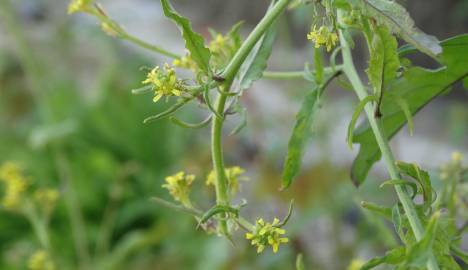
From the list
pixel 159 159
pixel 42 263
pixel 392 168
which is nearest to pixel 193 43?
pixel 392 168

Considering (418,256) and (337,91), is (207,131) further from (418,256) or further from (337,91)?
(418,256)

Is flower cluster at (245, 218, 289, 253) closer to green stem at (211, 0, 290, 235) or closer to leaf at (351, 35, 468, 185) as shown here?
green stem at (211, 0, 290, 235)

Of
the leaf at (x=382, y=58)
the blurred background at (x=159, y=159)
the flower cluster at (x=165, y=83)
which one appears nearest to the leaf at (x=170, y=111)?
the flower cluster at (x=165, y=83)

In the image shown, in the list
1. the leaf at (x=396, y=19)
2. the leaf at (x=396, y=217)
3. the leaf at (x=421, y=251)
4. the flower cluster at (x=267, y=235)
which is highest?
the leaf at (x=396, y=19)

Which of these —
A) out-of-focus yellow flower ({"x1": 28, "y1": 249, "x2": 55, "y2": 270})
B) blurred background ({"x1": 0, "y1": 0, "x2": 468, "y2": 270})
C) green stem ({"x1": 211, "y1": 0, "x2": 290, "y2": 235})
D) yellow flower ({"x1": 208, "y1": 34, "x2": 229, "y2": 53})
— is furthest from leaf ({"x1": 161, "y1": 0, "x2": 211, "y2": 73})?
blurred background ({"x1": 0, "y1": 0, "x2": 468, "y2": 270})

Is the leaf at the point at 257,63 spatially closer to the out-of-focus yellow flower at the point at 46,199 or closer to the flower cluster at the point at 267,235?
the flower cluster at the point at 267,235

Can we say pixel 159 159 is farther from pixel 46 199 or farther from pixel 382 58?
pixel 382 58

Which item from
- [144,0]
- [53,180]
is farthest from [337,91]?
[144,0]
